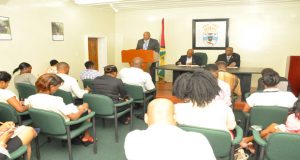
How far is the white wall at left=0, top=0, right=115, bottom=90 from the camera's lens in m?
4.48

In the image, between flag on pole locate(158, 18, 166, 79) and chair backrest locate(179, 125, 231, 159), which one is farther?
flag on pole locate(158, 18, 166, 79)

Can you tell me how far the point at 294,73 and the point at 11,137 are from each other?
6.28 metres

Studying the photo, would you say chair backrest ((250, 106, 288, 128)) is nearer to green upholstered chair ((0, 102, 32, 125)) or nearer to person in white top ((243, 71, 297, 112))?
person in white top ((243, 71, 297, 112))

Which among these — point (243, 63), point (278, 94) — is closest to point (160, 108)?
point (278, 94)

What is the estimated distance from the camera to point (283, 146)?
176cm

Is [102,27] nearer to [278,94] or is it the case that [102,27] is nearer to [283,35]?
[283,35]

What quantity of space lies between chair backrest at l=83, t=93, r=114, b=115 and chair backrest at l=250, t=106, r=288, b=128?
176cm

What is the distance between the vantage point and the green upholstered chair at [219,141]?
1777mm

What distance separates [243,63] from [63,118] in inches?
228

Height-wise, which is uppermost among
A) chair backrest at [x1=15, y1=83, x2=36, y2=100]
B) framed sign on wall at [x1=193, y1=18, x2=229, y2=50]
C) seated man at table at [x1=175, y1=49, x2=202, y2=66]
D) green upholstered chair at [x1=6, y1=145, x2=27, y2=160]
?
framed sign on wall at [x1=193, y1=18, x2=229, y2=50]

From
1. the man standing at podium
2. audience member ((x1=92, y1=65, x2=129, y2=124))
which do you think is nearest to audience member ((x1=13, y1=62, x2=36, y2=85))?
audience member ((x1=92, y1=65, x2=129, y2=124))

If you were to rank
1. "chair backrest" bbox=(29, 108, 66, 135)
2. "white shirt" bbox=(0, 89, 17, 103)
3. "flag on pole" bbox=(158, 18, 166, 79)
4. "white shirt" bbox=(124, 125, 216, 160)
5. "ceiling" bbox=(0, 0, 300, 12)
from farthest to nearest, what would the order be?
"flag on pole" bbox=(158, 18, 166, 79)
"ceiling" bbox=(0, 0, 300, 12)
"white shirt" bbox=(0, 89, 17, 103)
"chair backrest" bbox=(29, 108, 66, 135)
"white shirt" bbox=(124, 125, 216, 160)

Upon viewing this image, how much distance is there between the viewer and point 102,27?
7277 millimetres

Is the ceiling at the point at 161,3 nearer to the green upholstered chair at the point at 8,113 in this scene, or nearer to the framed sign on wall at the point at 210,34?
the framed sign on wall at the point at 210,34
